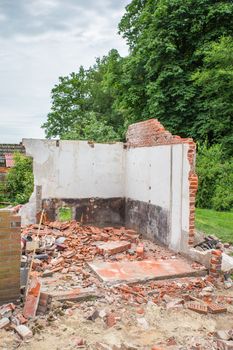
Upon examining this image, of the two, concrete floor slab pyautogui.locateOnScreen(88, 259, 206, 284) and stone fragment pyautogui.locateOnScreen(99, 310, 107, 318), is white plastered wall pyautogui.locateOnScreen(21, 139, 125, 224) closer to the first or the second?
concrete floor slab pyautogui.locateOnScreen(88, 259, 206, 284)

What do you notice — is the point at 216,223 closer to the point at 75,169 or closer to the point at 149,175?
the point at 149,175

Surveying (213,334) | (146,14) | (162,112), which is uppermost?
(146,14)

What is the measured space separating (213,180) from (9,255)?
31.4ft

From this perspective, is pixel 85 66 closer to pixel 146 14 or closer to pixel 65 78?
pixel 65 78

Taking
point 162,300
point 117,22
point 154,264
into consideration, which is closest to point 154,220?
point 154,264

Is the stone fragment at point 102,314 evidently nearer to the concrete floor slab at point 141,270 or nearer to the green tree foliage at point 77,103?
the concrete floor slab at point 141,270

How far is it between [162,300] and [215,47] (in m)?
10.8

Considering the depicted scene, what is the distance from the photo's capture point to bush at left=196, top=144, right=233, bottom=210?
1242cm

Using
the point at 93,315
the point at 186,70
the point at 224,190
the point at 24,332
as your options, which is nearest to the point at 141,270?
the point at 93,315

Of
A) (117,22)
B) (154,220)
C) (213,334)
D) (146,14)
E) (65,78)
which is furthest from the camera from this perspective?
(65,78)

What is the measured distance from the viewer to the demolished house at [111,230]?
17.2 ft

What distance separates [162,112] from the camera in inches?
590

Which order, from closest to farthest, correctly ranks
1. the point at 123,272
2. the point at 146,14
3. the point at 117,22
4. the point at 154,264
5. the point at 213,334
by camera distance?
the point at 213,334 → the point at 123,272 → the point at 154,264 → the point at 146,14 → the point at 117,22

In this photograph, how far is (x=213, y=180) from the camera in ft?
42.0
